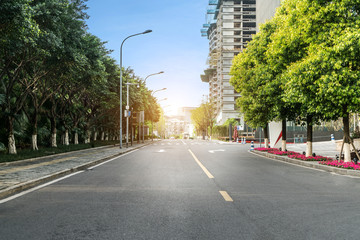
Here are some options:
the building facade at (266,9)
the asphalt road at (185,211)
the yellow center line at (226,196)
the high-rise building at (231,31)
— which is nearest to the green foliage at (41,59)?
the asphalt road at (185,211)

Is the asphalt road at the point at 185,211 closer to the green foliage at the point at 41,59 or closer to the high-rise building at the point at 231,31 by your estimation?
the green foliage at the point at 41,59

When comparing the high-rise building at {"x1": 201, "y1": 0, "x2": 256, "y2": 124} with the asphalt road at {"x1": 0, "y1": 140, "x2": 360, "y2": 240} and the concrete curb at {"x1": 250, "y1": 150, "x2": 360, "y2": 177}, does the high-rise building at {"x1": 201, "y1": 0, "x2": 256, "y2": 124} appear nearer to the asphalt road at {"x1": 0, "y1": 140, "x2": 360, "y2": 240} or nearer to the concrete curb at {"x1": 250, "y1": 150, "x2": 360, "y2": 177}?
the concrete curb at {"x1": 250, "y1": 150, "x2": 360, "y2": 177}

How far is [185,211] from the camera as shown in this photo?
Result: 5254mm

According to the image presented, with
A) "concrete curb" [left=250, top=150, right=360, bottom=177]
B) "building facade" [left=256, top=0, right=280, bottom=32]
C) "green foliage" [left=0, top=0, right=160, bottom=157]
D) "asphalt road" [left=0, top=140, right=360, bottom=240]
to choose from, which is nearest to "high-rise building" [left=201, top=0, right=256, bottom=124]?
"building facade" [left=256, top=0, right=280, bottom=32]

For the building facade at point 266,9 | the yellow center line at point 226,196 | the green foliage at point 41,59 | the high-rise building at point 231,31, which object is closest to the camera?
the yellow center line at point 226,196

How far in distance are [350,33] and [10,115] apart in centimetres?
1608

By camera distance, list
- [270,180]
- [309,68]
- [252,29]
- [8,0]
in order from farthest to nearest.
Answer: [252,29], [309,68], [8,0], [270,180]

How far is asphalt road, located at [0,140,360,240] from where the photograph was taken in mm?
4141

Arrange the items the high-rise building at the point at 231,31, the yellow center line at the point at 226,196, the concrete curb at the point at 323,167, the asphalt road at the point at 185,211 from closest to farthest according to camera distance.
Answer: the asphalt road at the point at 185,211 < the yellow center line at the point at 226,196 < the concrete curb at the point at 323,167 < the high-rise building at the point at 231,31

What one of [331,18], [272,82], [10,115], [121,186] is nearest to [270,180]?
[121,186]

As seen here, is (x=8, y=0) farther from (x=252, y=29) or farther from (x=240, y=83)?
(x=252, y=29)

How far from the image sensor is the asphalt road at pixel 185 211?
4.14 meters

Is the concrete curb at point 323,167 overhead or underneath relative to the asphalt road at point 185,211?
underneath

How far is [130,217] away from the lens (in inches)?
192
